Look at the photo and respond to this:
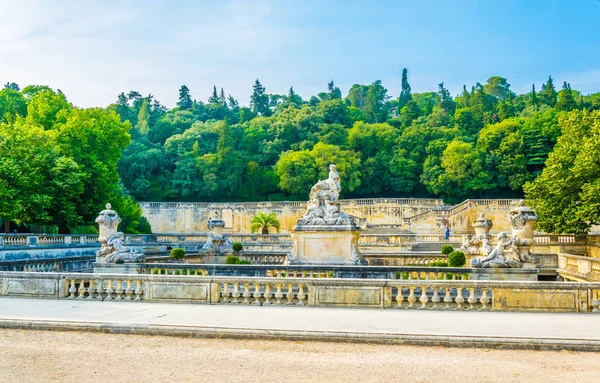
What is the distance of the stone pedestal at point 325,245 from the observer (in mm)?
22281

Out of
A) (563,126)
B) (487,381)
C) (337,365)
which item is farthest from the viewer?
(563,126)

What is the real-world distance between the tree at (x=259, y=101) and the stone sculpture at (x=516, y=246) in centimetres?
8587

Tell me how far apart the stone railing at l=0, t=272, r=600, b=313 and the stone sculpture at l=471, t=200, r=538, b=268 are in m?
4.48

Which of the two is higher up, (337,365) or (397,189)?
(397,189)

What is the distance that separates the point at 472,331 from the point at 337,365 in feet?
9.80

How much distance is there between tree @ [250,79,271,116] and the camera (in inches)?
4063

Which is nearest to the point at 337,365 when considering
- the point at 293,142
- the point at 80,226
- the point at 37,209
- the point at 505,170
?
the point at 37,209

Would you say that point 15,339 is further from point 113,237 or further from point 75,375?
point 113,237

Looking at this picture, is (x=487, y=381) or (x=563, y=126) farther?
(x=563, y=126)

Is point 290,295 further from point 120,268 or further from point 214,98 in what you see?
point 214,98

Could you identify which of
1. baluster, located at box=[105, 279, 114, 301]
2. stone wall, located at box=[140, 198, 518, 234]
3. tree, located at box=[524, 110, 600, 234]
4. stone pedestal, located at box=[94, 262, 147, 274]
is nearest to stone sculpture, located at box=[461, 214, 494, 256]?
tree, located at box=[524, 110, 600, 234]

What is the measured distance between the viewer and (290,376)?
8109 mm

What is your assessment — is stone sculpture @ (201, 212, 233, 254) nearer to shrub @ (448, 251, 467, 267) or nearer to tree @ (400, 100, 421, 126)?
shrub @ (448, 251, 467, 267)

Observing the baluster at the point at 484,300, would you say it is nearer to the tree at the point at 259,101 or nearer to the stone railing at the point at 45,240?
the stone railing at the point at 45,240
